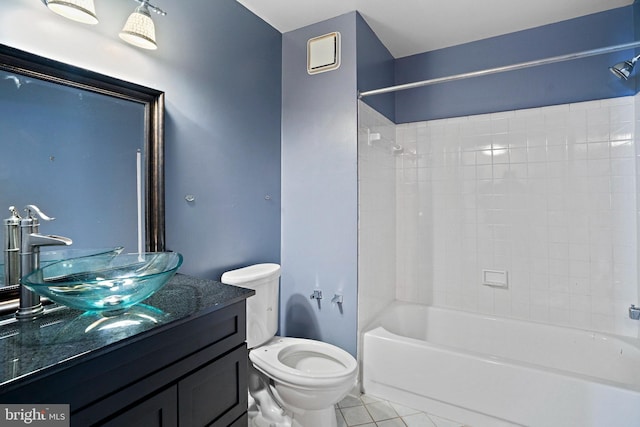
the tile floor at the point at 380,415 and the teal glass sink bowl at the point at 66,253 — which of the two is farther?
the tile floor at the point at 380,415

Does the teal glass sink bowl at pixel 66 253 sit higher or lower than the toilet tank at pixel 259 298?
higher

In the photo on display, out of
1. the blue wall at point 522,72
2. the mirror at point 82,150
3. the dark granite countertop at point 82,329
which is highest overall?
the blue wall at point 522,72

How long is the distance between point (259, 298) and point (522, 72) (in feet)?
7.78

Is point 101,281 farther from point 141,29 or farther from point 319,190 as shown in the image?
point 319,190

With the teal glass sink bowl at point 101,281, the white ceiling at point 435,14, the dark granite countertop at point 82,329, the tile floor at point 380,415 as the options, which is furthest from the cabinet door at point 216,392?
the white ceiling at point 435,14

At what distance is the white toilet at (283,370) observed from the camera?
1.53 meters

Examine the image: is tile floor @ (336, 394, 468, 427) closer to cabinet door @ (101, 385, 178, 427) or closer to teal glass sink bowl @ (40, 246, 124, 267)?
cabinet door @ (101, 385, 178, 427)

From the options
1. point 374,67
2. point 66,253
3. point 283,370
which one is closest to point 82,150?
point 66,253

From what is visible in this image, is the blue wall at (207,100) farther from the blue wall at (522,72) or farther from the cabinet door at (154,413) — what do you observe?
the blue wall at (522,72)

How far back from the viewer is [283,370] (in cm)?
157

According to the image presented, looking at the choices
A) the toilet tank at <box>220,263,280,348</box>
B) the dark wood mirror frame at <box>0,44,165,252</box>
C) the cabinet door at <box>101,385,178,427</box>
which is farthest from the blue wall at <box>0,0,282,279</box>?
the cabinet door at <box>101,385,178,427</box>

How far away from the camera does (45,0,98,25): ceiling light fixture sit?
1.08 meters

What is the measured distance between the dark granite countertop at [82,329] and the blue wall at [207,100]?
50 cm

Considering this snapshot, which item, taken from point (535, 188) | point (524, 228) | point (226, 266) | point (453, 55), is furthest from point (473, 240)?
point (226, 266)
